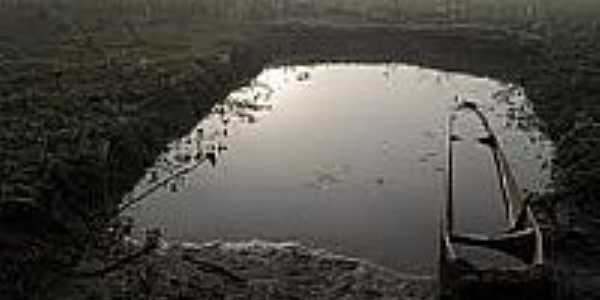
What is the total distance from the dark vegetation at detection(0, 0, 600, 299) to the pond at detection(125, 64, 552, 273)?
2.15ft

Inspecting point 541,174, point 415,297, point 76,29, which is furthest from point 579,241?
point 76,29

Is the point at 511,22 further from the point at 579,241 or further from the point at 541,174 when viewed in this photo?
the point at 579,241

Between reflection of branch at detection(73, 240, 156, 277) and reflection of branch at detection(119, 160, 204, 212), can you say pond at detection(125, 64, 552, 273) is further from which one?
reflection of branch at detection(73, 240, 156, 277)

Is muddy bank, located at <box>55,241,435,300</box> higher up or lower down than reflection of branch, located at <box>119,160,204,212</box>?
lower down

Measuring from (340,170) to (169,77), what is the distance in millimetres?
7777

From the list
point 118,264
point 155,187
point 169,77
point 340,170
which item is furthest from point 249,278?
point 169,77

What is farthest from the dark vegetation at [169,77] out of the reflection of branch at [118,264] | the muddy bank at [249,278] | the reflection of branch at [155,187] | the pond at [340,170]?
the pond at [340,170]

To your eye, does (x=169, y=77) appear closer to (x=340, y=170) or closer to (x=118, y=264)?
(x=340, y=170)

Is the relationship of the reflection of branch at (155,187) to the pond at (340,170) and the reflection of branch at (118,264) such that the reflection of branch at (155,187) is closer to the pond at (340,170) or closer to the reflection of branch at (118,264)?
the pond at (340,170)

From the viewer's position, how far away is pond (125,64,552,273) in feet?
53.1

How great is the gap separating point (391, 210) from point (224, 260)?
398cm

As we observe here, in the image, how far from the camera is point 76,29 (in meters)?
34.5

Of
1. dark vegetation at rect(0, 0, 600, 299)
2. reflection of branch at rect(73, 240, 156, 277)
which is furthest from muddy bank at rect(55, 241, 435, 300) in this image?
dark vegetation at rect(0, 0, 600, 299)

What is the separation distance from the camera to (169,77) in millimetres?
26016
